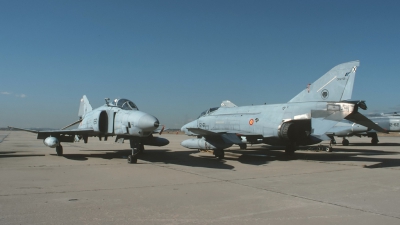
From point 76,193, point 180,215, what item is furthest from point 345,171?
point 76,193

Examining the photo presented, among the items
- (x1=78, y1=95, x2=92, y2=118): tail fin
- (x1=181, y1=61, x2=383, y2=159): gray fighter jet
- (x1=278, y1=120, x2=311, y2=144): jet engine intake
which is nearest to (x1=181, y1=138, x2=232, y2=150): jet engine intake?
(x1=181, y1=61, x2=383, y2=159): gray fighter jet

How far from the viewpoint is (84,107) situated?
737 inches

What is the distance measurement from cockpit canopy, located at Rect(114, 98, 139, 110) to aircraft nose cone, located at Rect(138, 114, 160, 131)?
5.89 feet

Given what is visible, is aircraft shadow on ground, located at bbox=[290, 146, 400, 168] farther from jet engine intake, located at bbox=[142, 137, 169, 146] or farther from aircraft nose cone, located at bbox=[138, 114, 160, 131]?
aircraft nose cone, located at bbox=[138, 114, 160, 131]

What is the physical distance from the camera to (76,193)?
656 centimetres

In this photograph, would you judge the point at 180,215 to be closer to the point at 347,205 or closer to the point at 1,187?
the point at 347,205

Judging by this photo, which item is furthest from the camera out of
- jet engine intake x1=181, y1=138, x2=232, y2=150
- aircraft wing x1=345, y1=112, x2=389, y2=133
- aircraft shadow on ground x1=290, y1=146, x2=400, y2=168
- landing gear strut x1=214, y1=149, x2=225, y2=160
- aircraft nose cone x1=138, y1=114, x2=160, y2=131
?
landing gear strut x1=214, y1=149, x2=225, y2=160

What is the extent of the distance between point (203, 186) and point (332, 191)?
287cm

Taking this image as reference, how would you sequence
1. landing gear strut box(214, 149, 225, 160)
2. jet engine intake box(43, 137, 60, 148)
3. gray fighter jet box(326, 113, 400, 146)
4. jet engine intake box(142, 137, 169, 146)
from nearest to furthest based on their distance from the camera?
jet engine intake box(43, 137, 60, 148) → landing gear strut box(214, 149, 225, 160) → jet engine intake box(142, 137, 169, 146) → gray fighter jet box(326, 113, 400, 146)

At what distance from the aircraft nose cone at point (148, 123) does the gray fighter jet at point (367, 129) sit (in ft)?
53.8

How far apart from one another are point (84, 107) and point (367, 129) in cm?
1984

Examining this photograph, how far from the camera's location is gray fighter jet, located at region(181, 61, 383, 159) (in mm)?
12188

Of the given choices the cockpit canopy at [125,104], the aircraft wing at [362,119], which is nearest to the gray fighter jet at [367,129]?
the aircraft wing at [362,119]

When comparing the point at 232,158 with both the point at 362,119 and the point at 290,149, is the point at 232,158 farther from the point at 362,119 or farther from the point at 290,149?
the point at 362,119
